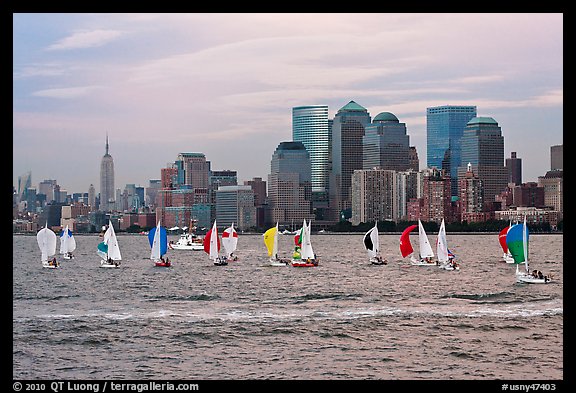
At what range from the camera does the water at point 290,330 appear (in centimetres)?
2127

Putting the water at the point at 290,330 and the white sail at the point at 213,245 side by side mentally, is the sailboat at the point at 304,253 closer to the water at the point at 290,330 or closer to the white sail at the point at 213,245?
the white sail at the point at 213,245

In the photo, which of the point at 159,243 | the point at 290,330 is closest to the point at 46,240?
the point at 159,243

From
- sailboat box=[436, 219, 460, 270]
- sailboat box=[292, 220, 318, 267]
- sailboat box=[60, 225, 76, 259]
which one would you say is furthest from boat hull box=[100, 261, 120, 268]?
sailboat box=[436, 219, 460, 270]

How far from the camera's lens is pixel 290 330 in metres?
27.4

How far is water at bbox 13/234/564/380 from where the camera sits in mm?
21266

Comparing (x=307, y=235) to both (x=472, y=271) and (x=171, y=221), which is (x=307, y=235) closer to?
(x=472, y=271)

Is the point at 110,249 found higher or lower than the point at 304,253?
higher

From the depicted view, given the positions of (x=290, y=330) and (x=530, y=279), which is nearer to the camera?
(x=290, y=330)

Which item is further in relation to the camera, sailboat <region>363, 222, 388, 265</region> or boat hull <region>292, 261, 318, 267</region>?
sailboat <region>363, 222, 388, 265</region>

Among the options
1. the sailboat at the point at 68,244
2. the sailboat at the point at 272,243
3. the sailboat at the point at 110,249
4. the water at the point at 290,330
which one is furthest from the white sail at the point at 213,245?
the sailboat at the point at 68,244

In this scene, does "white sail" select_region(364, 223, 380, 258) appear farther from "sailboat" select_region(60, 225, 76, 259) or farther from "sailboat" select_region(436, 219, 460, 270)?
"sailboat" select_region(60, 225, 76, 259)

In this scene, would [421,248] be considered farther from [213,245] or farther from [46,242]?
[46,242]
